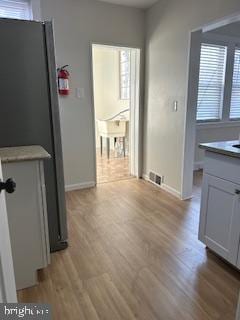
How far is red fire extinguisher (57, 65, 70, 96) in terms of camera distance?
2951 mm

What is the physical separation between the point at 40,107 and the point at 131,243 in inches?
54.7

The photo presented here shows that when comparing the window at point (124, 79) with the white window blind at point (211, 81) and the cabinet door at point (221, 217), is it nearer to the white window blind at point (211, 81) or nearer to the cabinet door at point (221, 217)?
the white window blind at point (211, 81)

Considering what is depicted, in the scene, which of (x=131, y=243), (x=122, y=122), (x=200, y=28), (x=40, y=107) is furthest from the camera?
(x=122, y=122)

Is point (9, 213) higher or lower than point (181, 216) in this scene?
higher

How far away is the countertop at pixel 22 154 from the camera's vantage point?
1.44 meters

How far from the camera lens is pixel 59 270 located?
1.79 meters

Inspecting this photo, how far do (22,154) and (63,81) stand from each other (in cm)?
176

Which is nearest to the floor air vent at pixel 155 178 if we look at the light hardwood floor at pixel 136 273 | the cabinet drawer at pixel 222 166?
the light hardwood floor at pixel 136 273

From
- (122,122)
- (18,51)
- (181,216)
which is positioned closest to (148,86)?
(122,122)

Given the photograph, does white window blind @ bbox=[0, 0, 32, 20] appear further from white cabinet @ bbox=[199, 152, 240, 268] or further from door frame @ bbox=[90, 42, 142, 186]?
white cabinet @ bbox=[199, 152, 240, 268]

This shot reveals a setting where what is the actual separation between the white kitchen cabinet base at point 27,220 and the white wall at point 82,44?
1718 mm

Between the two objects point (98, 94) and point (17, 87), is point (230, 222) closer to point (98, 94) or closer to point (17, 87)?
point (17, 87)

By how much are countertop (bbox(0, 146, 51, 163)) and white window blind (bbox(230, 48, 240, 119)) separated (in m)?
3.91

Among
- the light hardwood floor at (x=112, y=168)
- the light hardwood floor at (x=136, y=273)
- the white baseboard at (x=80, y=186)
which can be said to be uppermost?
the white baseboard at (x=80, y=186)
